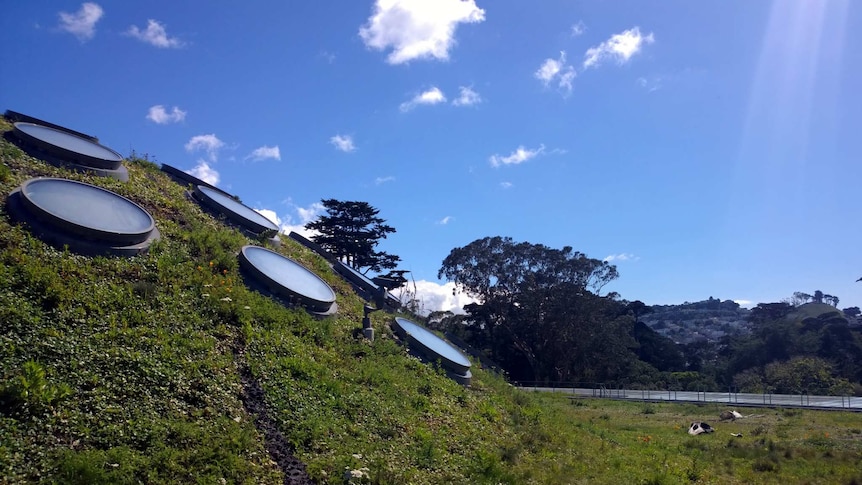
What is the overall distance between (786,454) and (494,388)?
789 cm

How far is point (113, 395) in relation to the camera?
23.8ft

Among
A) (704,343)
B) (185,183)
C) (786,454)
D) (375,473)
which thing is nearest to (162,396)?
(375,473)

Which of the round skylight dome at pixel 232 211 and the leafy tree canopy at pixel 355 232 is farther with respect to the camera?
the leafy tree canopy at pixel 355 232

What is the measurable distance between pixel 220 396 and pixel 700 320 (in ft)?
502

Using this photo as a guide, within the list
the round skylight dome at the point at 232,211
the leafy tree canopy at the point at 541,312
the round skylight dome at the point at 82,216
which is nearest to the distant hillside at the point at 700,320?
the leafy tree canopy at the point at 541,312

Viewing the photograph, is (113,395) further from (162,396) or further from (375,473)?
(375,473)

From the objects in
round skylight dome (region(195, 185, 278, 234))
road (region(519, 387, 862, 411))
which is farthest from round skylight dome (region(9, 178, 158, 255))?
road (region(519, 387, 862, 411))

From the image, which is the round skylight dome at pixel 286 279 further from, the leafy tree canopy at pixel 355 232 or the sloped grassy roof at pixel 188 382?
the leafy tree canopy at pixel 355 232

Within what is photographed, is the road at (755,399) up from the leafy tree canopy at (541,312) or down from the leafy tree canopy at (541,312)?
down

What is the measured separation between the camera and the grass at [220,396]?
21.9 feet

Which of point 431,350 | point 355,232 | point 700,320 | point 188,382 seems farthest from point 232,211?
point 700,320

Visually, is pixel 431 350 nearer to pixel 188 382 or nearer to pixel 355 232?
pixel 188 382

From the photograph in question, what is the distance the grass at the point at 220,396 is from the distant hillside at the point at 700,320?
3610 inches

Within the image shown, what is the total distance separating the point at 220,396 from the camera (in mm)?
8445
